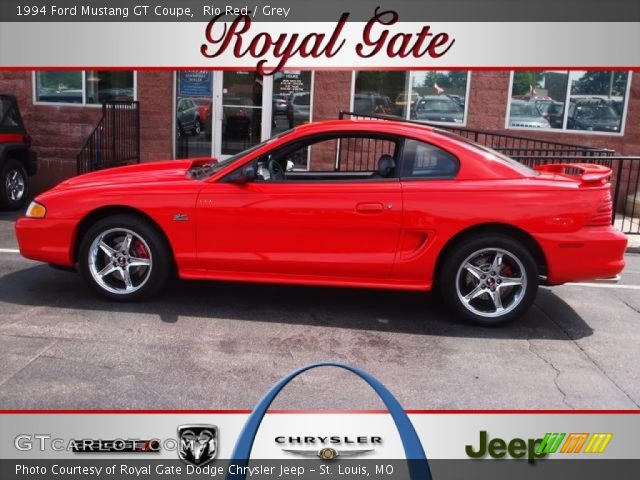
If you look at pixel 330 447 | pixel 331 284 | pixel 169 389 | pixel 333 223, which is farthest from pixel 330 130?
pixel 330 447

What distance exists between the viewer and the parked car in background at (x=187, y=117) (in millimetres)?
12211

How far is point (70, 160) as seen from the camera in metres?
12.2

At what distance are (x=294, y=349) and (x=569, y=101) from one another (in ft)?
28.2

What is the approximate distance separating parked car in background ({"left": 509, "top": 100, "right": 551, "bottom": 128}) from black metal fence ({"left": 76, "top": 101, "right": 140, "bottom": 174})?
21.3ft

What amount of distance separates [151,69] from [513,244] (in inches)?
328

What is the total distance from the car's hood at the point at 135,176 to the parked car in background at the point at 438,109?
649cm

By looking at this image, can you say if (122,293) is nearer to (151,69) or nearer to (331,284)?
(331,284)

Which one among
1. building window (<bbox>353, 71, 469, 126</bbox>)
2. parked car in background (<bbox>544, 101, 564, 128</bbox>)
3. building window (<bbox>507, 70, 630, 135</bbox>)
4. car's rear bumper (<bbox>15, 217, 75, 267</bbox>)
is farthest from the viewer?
building window (<bbox>353, 71, 469, 126</bbox>)

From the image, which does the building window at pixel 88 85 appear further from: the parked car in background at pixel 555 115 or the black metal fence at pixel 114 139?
the parked car in background at pixel 555 115

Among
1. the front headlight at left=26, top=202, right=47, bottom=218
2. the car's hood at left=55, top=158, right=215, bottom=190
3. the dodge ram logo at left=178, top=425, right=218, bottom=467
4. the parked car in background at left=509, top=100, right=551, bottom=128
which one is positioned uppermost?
the parked car in background at left=509, top=100, right=551, bottom=128

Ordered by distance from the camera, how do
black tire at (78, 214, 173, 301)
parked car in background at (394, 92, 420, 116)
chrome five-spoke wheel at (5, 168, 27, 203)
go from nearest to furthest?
black tire at (78, 214, 173, 301) → chrome five-spoke wheel at (5, 168, 27, 203) → parked car in background at (394, 92, 420, 116)

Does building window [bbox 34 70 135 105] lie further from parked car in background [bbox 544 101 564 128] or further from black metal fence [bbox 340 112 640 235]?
parked car in background [bbox 544 101 564 128]

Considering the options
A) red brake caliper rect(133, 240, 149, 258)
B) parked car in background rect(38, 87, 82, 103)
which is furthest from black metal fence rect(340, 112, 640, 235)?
red brake caliper rect(133, 240, 149, 258)

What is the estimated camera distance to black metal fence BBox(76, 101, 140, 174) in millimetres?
11391
